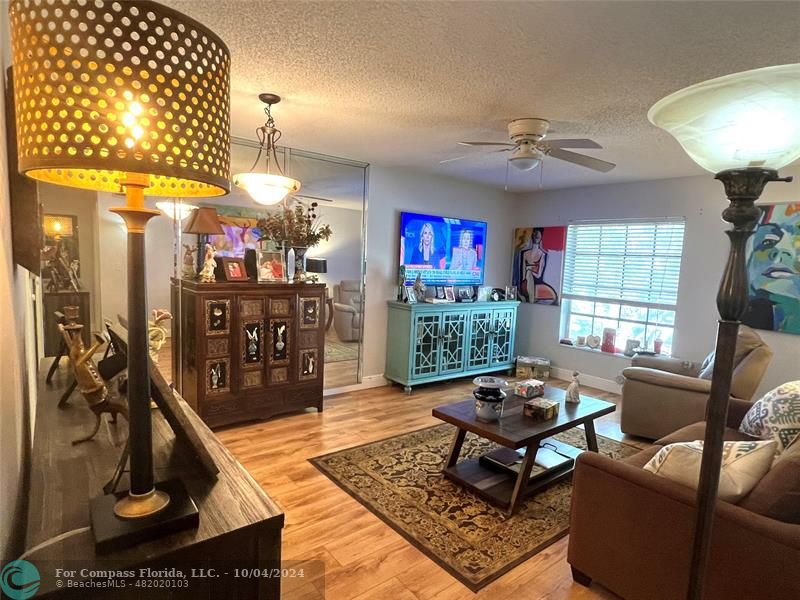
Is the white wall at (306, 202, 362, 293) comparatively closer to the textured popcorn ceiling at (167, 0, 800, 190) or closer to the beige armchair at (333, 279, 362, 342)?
the beige armchair at (333, 279, 362, 342)

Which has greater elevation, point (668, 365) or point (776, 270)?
point (776, 270)

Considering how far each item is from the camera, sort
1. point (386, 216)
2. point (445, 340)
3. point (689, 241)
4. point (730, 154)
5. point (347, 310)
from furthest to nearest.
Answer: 1. point (445, 340)
2. point (386, 216)
3. point (347, 310)
4. point (689, 241)
5. point (730, 154)

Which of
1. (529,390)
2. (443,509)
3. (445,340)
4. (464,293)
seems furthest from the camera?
(464,293)

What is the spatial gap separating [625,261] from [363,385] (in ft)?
10.9

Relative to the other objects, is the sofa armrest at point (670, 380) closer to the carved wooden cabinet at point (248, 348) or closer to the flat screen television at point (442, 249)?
the flat screen television at point (442, 249)

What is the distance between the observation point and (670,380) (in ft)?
10.7

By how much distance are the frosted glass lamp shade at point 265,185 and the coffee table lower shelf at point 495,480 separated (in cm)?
211

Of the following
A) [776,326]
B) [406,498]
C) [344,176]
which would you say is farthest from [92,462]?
[776,326]

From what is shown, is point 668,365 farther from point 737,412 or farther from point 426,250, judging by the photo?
point 426,250

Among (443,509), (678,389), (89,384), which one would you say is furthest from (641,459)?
(89,384)

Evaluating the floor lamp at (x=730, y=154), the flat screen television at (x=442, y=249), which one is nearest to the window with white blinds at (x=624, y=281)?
the flat screen television at (x=442, y=249)

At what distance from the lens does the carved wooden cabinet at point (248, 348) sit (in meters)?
3.20

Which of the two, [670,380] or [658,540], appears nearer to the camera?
[658,540]

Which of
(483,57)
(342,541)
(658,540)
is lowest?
(342,541)
